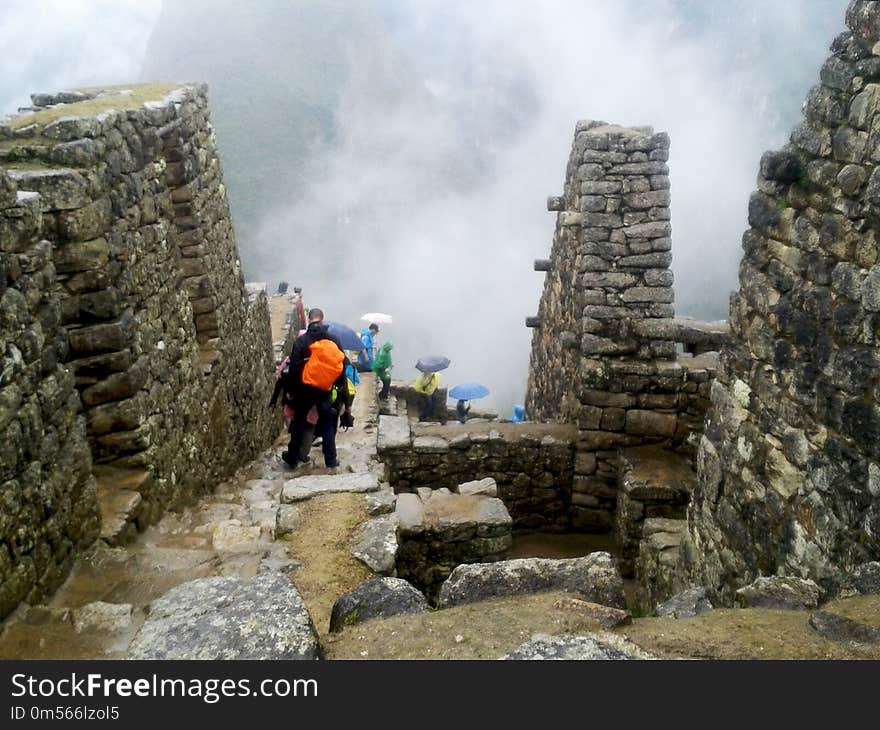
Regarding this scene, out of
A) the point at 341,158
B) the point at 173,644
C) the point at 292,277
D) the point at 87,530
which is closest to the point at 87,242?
the point at 87,530

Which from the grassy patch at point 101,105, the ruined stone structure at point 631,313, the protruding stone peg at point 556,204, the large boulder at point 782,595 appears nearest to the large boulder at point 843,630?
the large boulder at point 782,595

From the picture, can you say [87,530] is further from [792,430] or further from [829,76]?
[829,76]

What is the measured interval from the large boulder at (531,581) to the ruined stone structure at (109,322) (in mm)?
2067

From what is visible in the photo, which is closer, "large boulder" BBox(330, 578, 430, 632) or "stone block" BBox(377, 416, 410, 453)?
"large boulder" BBox(330, 578, 430, 632)

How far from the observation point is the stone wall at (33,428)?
3242 millimetres

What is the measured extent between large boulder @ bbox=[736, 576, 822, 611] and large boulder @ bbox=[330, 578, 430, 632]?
1.30 metres

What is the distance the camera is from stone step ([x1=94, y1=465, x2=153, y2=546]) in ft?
14.9

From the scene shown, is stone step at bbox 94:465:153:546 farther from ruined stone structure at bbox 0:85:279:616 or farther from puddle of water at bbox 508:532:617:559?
puddle of water at bbox 508:532:617:559

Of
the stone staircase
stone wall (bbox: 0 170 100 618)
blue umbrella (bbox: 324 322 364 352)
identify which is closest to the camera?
stone wall (bbox: 0 170 100 618)

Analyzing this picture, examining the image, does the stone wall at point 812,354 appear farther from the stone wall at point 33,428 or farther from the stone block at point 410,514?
the stone wall at point 33,428

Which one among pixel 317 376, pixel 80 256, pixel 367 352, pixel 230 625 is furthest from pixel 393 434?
pixel 367 352

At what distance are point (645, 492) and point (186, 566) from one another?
452cm

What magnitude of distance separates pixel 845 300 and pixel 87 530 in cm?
428

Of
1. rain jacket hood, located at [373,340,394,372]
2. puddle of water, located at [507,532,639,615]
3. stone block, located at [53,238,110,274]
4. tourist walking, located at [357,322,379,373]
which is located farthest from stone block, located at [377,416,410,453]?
tourist walking, located at [357,322,379,373]
